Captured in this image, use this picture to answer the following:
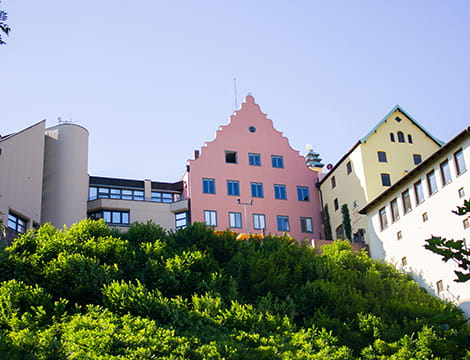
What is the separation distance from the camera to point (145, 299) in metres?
29.1

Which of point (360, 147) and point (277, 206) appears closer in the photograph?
point (360, 147)

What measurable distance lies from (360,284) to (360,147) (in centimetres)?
1636

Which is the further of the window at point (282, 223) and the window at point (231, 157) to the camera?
the window at point (231, 157)

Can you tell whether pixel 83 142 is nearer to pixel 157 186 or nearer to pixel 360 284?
pixel 157 186

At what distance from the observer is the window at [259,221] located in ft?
173

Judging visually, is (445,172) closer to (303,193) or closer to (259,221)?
(259,221)

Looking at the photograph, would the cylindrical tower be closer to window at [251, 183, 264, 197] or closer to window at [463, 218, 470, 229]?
window at [251, 183, 264, 197]

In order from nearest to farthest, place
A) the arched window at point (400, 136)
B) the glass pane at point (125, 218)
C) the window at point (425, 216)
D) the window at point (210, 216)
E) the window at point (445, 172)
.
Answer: the window at point (445, 172) < the window at point (425, 216) < the window at point (210, 216) < the arched window at point (400, 136) < the glass pane at point (125, 218)

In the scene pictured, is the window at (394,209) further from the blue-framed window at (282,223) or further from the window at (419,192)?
the blue-framed window at (282,223)

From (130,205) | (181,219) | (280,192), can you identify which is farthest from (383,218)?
(130,205)

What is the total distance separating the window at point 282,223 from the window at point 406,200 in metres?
13.8

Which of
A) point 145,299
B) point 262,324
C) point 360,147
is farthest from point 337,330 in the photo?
point 360,147

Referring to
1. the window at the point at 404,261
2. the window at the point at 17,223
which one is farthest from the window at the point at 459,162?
the window at the point at 17,223

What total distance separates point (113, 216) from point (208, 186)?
27.3 feet
